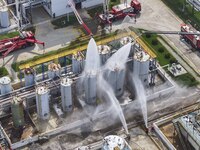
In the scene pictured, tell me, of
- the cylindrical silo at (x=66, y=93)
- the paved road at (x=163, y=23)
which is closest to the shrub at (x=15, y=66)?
the cylindrical silo at (x=66, y=93)

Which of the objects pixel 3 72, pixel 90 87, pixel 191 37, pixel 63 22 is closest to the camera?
pixel 90 87

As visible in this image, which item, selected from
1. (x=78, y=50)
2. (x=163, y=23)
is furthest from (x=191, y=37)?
(x=78, y=50)

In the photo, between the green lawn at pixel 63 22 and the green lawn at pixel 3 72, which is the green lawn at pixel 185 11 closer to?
the green lawn at pixel 63 22

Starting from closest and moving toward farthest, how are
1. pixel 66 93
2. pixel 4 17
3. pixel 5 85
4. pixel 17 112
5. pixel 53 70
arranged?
pixel 17 112 → pixel 66 93 → pixel 5 85 → pixel 53 70 → pixel 4 17

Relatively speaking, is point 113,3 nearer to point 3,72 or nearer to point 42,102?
point 3,72

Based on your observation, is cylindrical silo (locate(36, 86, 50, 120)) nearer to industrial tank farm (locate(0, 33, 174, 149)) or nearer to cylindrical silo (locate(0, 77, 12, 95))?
industrial tank farm (locate(0, 33, 174, 149))

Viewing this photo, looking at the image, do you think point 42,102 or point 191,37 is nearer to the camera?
point 42,102

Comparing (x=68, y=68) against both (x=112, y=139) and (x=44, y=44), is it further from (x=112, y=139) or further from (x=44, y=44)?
(x=112, y=139)
